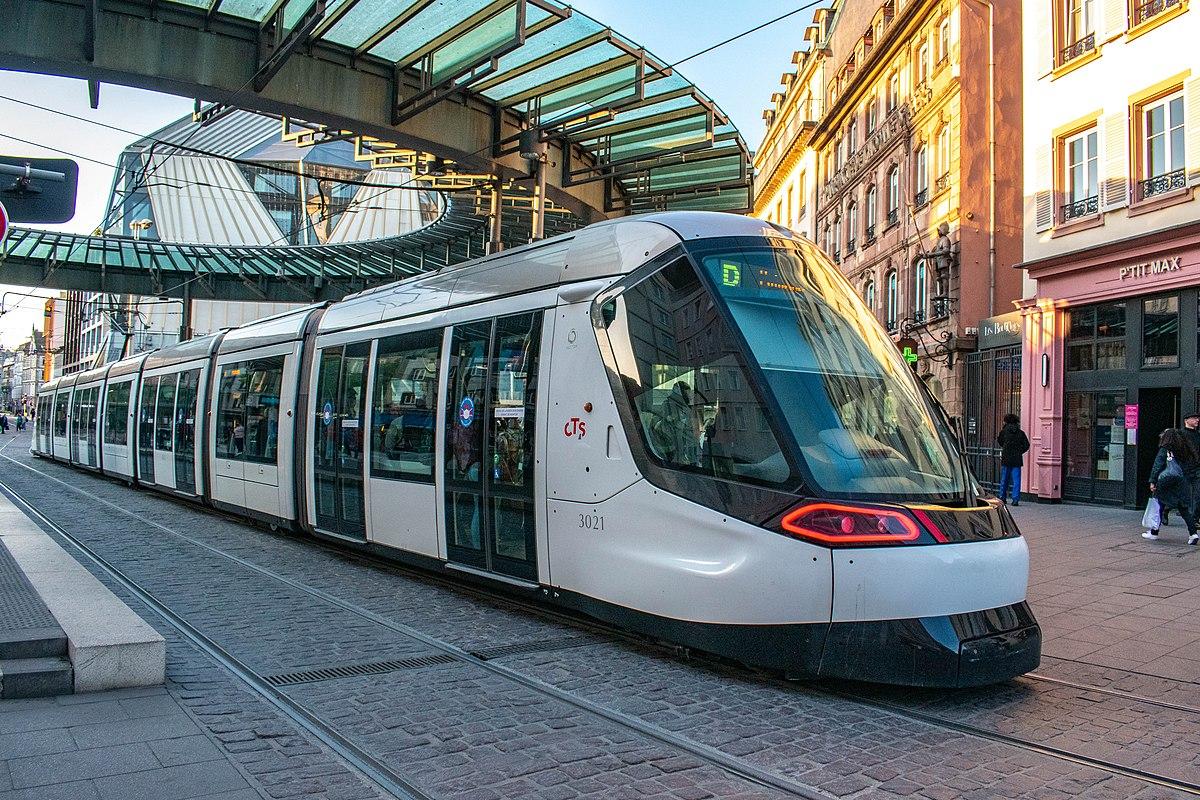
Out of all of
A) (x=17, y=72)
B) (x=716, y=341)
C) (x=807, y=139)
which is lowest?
(x=716, y=341)

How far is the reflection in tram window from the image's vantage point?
17053 mm

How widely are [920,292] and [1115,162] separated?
10099mm

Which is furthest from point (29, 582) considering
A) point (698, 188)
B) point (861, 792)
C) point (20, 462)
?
point (20, 462)

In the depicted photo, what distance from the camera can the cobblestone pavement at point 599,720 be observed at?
4.29 metres

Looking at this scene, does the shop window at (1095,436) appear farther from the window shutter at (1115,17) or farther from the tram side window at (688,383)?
the tram side window at (688,383)

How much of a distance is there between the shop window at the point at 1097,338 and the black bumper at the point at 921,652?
1439cm

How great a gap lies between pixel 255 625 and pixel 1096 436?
52.9 feet

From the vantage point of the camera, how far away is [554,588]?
23.4ft

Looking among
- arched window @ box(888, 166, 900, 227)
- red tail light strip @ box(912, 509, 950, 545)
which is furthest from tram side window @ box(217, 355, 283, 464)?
arched window @ box(888, 166, 900, 227)

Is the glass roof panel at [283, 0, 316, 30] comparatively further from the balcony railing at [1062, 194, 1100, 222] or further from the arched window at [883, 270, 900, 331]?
the arched window at [883, 270, 900, 331]

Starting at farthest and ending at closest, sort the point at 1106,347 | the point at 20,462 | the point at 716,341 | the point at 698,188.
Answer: the point at 20,462, the point at 698,188, the point at 1106,347, the point at 716,341

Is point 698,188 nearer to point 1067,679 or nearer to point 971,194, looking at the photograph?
point 971,194

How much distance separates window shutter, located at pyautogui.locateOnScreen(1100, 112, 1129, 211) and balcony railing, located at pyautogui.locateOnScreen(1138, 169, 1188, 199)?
0.30 metres

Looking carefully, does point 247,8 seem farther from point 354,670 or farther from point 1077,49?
point 1077,49
